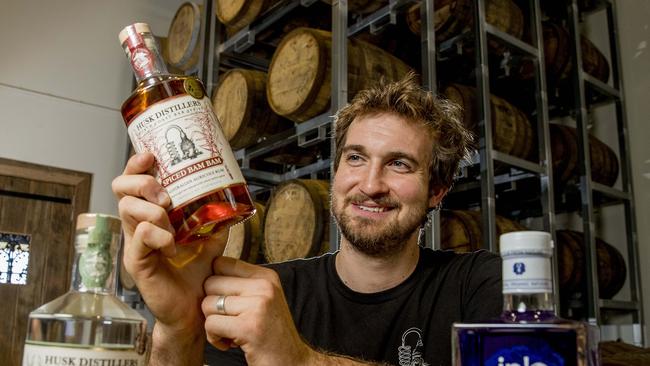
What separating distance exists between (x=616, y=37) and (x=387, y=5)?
225cm

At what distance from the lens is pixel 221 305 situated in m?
0.88

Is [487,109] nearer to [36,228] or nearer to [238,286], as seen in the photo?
[238,286]

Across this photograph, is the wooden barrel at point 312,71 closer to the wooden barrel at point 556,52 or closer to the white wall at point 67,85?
the wooden barrel at point 556,52

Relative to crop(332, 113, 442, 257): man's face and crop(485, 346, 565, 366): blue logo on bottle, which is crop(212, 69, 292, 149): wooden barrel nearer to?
crop(332, 113, 442, 257): man's face

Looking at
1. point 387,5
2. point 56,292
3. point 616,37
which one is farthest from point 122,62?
point 616,37

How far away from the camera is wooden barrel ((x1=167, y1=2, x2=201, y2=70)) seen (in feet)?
13.5

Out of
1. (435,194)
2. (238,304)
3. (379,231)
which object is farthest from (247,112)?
(238,304)

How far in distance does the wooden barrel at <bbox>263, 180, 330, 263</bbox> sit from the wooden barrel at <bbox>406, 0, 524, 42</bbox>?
106cm

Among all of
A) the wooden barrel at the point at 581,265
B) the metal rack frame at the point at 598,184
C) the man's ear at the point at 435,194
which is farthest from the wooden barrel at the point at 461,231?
the man's ear at the point at 435,194

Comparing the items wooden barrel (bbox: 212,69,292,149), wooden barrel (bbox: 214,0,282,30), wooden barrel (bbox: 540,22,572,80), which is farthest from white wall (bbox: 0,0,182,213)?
wooden barrel (bbox: 540,22,572,80)

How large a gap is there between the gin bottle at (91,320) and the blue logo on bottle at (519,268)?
1.11 ft

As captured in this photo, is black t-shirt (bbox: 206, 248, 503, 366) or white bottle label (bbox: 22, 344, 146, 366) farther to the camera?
black t-shirt (bbox: 206, 248, 503, 366)

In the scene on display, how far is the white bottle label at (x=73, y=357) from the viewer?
538 mm

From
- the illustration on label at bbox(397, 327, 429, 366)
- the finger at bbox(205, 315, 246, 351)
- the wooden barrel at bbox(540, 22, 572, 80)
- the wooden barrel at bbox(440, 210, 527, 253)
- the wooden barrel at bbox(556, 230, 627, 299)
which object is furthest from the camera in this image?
the wooden barrel at bbox(540, 22, 572, 80)
